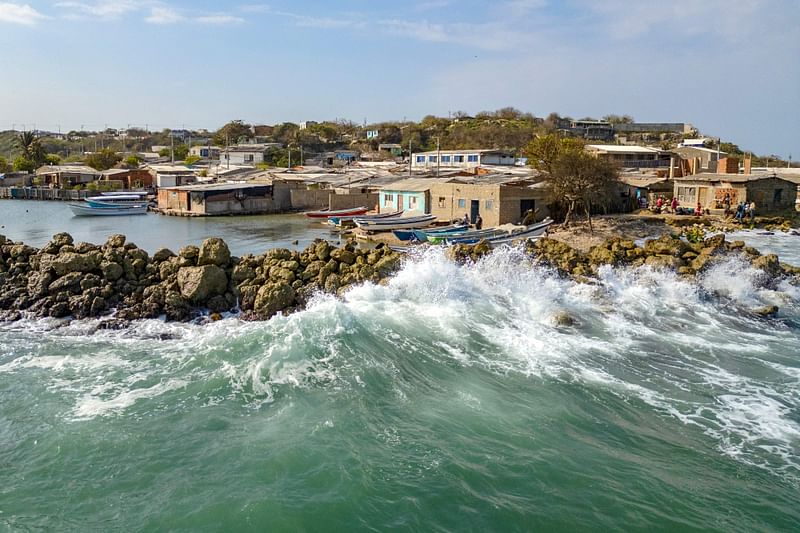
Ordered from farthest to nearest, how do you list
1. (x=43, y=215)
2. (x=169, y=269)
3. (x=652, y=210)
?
(x=43, y=215) < (x=652, y=210) < (x=169, y=269)

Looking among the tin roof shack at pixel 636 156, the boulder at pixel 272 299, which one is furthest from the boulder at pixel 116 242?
the tin roof shack at pixel 636 156

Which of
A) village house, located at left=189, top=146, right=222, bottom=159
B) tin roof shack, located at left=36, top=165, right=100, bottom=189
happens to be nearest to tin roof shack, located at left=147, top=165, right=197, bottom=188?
tin roof shack, located at left=36, top=165, right=100, bottom=189

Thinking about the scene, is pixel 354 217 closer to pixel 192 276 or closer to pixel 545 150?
pixel 545 150

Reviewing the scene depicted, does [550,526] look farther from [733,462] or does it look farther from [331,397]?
[331,397]

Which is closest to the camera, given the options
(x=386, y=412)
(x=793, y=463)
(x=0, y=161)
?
(x=793, y=463)

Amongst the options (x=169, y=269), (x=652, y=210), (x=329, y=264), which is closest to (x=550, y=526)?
(x=329, y=264)

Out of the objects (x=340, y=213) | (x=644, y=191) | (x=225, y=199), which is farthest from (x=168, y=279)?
(x=225, y=199)
